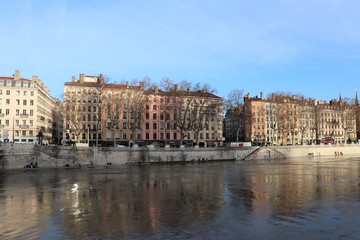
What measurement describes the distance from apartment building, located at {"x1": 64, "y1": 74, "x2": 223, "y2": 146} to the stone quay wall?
24.4ft

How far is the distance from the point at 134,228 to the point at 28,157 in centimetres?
4853

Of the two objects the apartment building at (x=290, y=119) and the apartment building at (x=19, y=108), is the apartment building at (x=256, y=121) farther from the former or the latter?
the apartment building at (x=19, y=108)

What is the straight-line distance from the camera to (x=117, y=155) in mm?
67125

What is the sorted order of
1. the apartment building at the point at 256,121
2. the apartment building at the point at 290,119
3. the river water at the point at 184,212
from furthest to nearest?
the apartment building at the point at 256,121
the apartment building at the point at 290,119
the river water at the point at 184,212

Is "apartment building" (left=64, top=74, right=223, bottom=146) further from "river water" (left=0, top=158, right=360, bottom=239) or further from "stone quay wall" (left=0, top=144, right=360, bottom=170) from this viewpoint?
"river water" (left=0, top=158, right=360, bottom=239)

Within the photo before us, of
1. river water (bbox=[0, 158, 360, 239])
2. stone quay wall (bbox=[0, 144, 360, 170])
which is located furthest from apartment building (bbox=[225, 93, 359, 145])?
river water (bbox=[0, 158, 360, 239])

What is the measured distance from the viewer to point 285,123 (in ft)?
375

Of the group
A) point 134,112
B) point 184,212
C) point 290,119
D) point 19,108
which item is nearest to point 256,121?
point 290,119

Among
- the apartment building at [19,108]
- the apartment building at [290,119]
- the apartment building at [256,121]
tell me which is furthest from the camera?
the apartment building at [256,121]

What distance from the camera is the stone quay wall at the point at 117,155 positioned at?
5847 cm

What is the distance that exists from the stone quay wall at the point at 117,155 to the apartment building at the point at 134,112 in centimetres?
743

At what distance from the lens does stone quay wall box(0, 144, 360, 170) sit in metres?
58.5

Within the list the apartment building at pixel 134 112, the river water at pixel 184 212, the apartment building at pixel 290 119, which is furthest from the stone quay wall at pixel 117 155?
the river water at pixel 184 212

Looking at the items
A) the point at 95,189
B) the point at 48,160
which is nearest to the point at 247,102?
the point at 48,160
